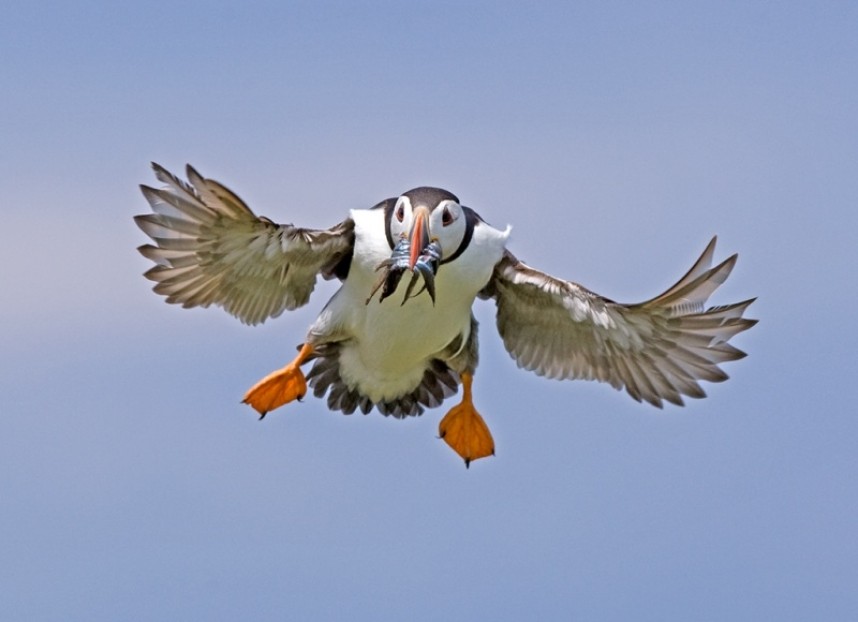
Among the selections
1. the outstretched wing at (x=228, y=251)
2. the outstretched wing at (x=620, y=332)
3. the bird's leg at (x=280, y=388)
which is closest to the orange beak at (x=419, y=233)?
the outstretched wing at (x=228, y=251)

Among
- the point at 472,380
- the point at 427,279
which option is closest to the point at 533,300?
the point at 472,380

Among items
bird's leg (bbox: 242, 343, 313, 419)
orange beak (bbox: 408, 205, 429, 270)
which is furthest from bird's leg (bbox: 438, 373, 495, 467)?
orange beak (bbox: 408, 205, 429, 270)

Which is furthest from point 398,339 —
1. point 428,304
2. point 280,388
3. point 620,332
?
point 620,332

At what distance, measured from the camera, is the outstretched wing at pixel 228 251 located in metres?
18.6

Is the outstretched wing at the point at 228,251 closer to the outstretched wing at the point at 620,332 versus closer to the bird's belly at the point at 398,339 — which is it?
the bird's belly at the point at 398,339

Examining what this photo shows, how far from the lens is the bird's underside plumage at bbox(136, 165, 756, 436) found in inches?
742

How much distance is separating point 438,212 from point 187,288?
2.81m

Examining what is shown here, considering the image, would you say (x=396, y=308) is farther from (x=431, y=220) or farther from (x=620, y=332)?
(x=620, y=332)

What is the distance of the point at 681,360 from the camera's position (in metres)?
20.0

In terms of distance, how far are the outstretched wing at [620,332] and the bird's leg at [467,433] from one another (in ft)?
2.64

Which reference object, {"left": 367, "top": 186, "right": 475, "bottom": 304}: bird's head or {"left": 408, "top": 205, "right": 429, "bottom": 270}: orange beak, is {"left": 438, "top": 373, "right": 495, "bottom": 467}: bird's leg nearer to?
{"left": 367, "top": 186, "right": 475, "bottom": 304}: bird's head

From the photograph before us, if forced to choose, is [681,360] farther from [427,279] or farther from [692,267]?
[427,279]

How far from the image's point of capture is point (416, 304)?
62.4 ft

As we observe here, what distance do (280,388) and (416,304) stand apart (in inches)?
68.8
